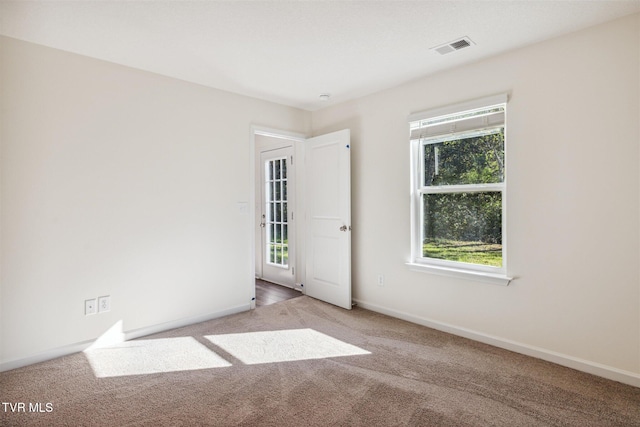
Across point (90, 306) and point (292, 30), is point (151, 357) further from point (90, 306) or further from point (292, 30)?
point (292, 30)

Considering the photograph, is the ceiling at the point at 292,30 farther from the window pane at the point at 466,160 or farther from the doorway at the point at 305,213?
the doorway at the point at 305,213

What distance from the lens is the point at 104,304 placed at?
2.93 metres

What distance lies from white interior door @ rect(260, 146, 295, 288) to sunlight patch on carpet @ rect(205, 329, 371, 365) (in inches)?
72.3

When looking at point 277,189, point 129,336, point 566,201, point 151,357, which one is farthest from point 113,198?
point 566,201

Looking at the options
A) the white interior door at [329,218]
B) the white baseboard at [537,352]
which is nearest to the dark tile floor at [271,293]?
the white interior door at [329,218]

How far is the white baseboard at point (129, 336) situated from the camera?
2541 mm

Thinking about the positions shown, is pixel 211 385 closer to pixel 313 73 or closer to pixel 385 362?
pixel 385 362

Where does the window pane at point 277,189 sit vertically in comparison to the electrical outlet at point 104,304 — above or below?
above

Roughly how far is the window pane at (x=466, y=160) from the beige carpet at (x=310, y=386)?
4.80ft

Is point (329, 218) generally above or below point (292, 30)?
below

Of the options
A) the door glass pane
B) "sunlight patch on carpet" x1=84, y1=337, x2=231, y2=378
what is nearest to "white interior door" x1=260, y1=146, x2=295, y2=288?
the door glass pane

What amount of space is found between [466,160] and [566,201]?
87 cm

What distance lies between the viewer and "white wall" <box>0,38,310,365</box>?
2535mm

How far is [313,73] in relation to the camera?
10.6 feet
